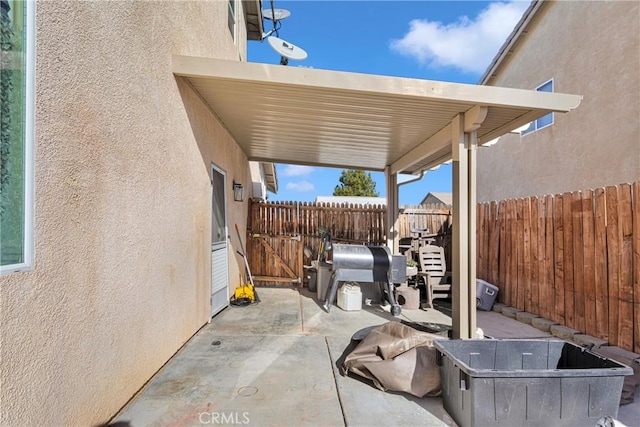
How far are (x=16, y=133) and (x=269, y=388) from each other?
2476mm

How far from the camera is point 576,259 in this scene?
13.5 ft

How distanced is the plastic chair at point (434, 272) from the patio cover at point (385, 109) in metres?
2.19

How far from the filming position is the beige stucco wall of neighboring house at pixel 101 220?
1552mm

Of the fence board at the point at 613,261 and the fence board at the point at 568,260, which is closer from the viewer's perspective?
the fence board at the point at 613,261

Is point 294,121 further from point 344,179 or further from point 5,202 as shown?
point 344,179

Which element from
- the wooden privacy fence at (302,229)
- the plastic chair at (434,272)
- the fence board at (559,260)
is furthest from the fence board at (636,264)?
the wooden privacy fence at (302,229)

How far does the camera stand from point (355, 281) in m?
5.24

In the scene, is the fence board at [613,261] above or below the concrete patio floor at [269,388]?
above

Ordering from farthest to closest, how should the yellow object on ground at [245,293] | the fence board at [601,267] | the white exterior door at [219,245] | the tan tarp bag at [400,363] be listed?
1. the yellow object on ground at [245,293]
2. the white exterior door at [219,245]
3. the fence board at [601,267]
4. the tan tarp bag at [400,363]

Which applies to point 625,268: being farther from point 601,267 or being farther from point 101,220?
point 101,220

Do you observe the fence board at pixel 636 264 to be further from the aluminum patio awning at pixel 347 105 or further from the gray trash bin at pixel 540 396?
the gray trash bin at pixel 540 396

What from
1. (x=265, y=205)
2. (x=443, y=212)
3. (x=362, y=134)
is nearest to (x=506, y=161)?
(x=443, y=212)

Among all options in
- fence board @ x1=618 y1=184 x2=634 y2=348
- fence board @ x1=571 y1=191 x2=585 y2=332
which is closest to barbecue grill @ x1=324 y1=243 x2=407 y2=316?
fence board @ x1=571 y1=191 x2=585 y2=332

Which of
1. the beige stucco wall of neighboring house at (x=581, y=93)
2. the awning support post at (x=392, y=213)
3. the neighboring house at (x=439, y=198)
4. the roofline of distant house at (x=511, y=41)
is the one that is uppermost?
the roofline of distant house at (x=511, y=41)
